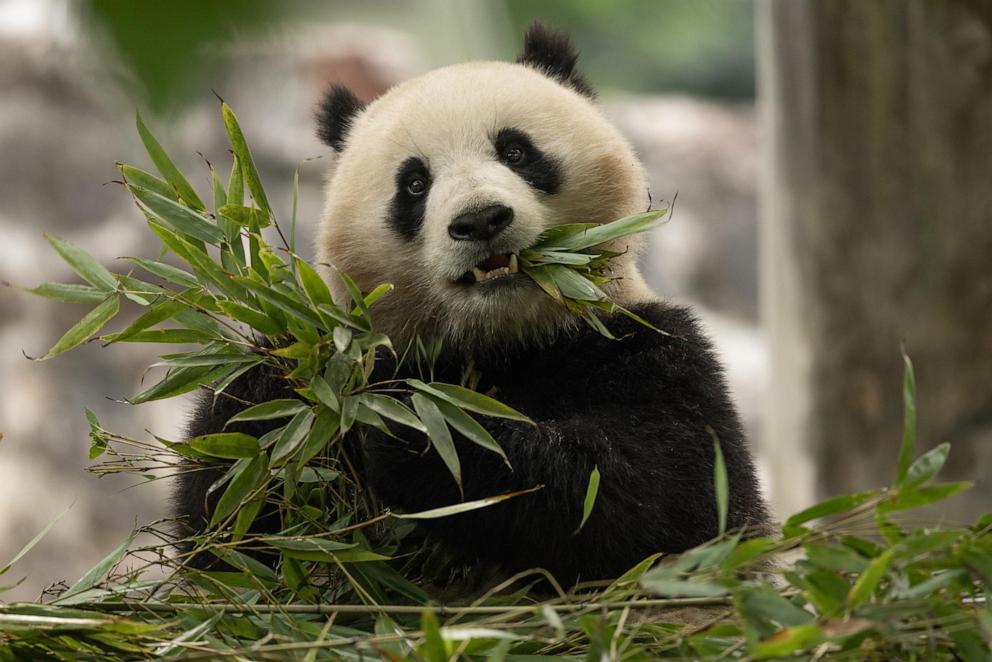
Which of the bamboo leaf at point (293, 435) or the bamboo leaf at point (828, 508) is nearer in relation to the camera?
the bamboo leaf at point (828, 508)

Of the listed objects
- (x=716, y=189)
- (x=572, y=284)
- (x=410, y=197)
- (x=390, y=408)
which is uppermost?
(x=716, y=189)

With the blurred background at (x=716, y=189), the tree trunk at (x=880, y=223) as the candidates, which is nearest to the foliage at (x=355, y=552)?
the blurred background at (x=716, y=189)

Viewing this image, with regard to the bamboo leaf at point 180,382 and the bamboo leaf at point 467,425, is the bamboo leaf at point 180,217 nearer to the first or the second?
the bamboo leaf at point 180,382

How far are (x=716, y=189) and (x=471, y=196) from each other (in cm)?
861

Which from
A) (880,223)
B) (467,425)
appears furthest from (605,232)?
(880,223)

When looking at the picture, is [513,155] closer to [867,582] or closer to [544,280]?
[544,280]

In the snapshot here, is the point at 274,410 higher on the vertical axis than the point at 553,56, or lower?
lower

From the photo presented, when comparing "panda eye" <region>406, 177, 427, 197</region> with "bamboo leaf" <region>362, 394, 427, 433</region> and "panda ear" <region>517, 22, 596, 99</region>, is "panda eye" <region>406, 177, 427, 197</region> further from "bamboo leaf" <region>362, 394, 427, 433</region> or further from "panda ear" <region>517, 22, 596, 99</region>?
"bamboo leaf" <region>362, 394, 427, 433</region>

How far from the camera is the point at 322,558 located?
1.92m

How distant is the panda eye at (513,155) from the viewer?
2.51m

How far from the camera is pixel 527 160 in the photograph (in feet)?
8.32

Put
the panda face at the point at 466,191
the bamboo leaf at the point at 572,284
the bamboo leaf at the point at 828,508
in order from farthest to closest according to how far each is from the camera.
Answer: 1. the panda face at the point at 466,191
2. the bamboo leaf at the point at 572,284
3. the bamboo leaf at the point at 828,508

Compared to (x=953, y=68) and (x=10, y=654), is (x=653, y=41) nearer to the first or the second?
(x=953, y=68)

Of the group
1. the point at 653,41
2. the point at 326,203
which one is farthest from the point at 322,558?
the point at 653,41
